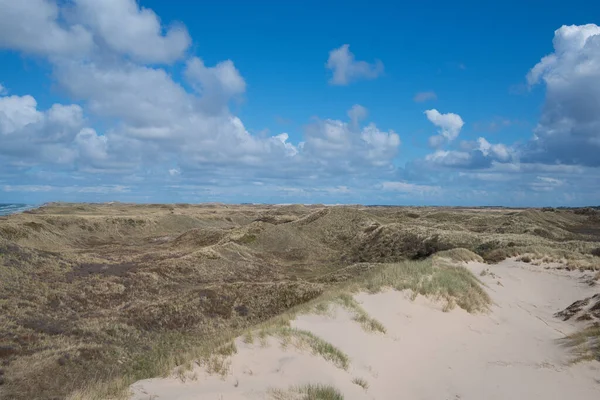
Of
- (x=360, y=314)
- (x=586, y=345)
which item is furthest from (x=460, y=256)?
(x=360, y=314)

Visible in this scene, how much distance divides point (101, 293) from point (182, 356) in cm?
1910

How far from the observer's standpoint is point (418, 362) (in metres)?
11.0

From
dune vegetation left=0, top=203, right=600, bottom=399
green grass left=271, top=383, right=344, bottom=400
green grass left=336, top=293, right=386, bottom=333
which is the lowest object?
dune vegetation left=0, top=203, right=600, bottom=399

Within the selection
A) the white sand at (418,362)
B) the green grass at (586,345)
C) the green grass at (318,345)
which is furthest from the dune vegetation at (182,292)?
the white sand at (418,362)

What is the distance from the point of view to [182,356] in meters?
8.55

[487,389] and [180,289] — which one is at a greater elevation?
[487,389]

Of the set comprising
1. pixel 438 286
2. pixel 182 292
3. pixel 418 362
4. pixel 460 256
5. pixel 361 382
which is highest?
pixel 438 286

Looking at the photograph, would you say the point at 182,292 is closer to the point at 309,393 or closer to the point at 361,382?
the point at 361,382

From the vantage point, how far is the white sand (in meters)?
7.77

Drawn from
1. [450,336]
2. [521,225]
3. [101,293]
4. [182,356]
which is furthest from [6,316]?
[521,225]

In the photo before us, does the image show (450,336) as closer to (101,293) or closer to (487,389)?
(487,389)

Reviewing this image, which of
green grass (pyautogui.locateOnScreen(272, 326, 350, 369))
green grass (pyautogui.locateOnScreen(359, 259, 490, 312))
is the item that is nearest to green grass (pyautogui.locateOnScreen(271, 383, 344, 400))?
green grass (pyautogui.locateOnScreen(272, 326, 350, 369))

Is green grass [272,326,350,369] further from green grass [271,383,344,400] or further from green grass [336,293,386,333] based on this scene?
green grass [336,293,386,333]

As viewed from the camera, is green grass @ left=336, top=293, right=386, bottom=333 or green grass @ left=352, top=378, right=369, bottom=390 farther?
green grass @ left=336, top=293, right=386, bottom=333
